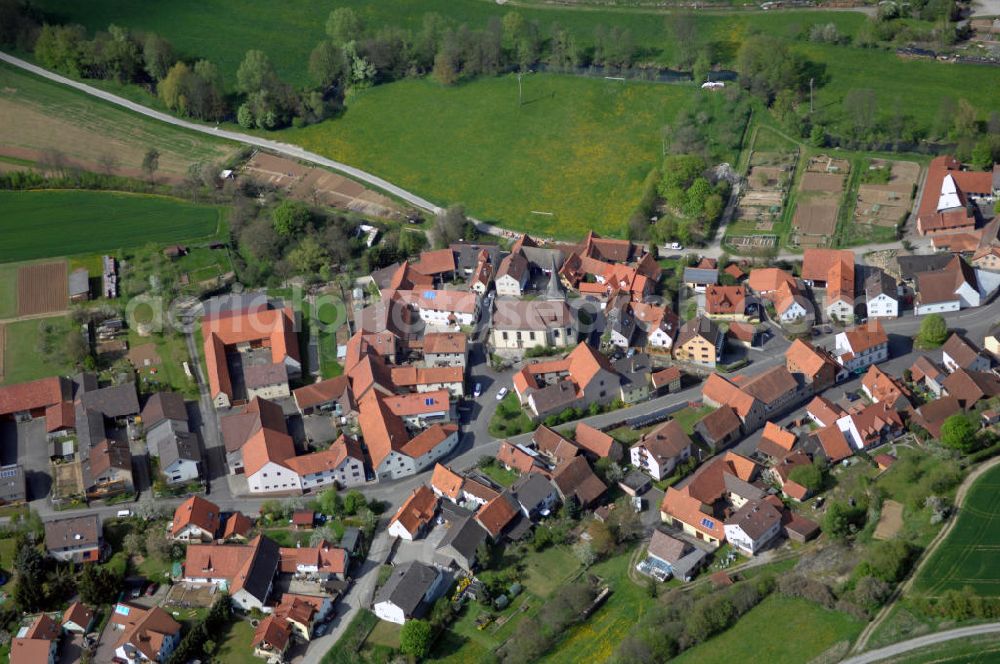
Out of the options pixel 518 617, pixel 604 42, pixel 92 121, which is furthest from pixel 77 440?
pixel 604 42

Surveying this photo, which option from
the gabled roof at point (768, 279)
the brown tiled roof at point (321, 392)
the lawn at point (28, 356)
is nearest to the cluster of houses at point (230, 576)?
the brown tiled roof at point (321, 392)

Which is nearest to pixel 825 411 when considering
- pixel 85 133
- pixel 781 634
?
pixel 781 634

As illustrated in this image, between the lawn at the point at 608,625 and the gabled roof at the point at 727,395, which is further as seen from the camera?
the gabled roof at the point at 727,395

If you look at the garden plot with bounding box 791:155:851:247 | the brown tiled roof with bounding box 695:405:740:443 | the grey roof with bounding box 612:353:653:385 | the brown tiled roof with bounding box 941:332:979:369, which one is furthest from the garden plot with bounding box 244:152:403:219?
the brown tiled roof with bounding box 941:332:979:369

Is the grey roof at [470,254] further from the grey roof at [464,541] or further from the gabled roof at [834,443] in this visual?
the gabled roof at [834,443]

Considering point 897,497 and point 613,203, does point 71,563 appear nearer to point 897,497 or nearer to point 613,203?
point 897,497

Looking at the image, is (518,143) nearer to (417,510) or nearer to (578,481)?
(578,481)
